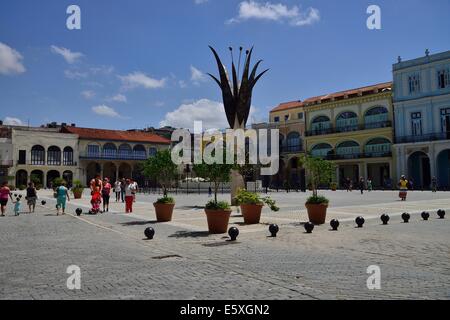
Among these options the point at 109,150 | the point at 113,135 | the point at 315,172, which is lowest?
the point at 315,172

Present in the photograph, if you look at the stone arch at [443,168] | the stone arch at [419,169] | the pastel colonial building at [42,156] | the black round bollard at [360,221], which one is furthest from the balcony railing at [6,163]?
the black round bollard at [360,221]

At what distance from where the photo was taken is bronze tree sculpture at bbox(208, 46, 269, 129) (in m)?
21.8

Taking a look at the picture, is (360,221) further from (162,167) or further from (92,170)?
(92,170)

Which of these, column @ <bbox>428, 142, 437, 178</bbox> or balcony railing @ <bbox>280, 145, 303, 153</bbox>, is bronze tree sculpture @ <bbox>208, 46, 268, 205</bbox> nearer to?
column @ <bbox>428, 142, 437, 178</bbox>

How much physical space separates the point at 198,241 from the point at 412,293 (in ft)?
18.0

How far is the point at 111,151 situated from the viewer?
63000mm

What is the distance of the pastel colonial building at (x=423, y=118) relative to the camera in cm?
4025

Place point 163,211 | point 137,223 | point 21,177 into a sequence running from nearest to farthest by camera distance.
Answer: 1. point 137,223
2. point 163,211
3. point 21,177

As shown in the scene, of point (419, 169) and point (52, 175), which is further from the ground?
point (52, 175)

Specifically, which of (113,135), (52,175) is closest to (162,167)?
(52,175)

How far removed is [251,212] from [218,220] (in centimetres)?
228

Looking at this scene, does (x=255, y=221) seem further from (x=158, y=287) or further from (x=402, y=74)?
(x=402, y=74)

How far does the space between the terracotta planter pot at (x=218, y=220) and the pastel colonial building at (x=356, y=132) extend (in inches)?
1449

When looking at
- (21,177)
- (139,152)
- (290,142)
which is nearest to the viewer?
(290,142)
